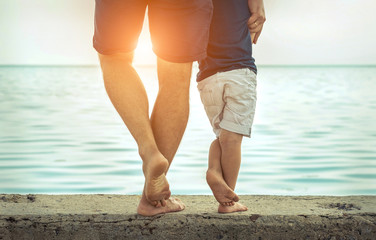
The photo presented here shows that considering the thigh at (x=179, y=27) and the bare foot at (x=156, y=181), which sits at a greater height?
the thigh at (x=179, y=27)

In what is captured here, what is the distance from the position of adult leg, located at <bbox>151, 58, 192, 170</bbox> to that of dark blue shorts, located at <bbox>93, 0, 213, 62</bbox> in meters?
0.05

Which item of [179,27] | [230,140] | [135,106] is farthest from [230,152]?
[179,27]

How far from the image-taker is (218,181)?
2.35m

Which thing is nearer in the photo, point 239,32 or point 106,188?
point 239,32

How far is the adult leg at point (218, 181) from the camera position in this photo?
2299 mm

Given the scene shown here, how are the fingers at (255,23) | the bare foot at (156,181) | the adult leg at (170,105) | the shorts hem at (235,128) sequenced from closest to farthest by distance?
the bare foot at (156,181) → the adult leg at (170,105) → the shorts hem at (235,128) → the fingers at (255,23)

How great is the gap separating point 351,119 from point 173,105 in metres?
7.69

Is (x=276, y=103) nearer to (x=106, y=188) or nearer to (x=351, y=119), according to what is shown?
(x=351, y=119)

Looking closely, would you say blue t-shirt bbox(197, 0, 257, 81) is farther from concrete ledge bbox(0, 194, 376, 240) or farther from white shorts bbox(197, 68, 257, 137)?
concrete ledge bbox(0, 194, 376, 240)

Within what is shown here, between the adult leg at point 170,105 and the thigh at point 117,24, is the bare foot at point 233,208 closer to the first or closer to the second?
the adult leg at point 170,105

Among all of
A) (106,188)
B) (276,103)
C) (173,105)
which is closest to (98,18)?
(173,105)

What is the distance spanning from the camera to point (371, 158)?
228 inches

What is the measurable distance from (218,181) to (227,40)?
59 centimetres

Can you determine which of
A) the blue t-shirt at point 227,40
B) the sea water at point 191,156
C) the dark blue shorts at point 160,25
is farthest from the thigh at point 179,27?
the sea water at point 191,156
